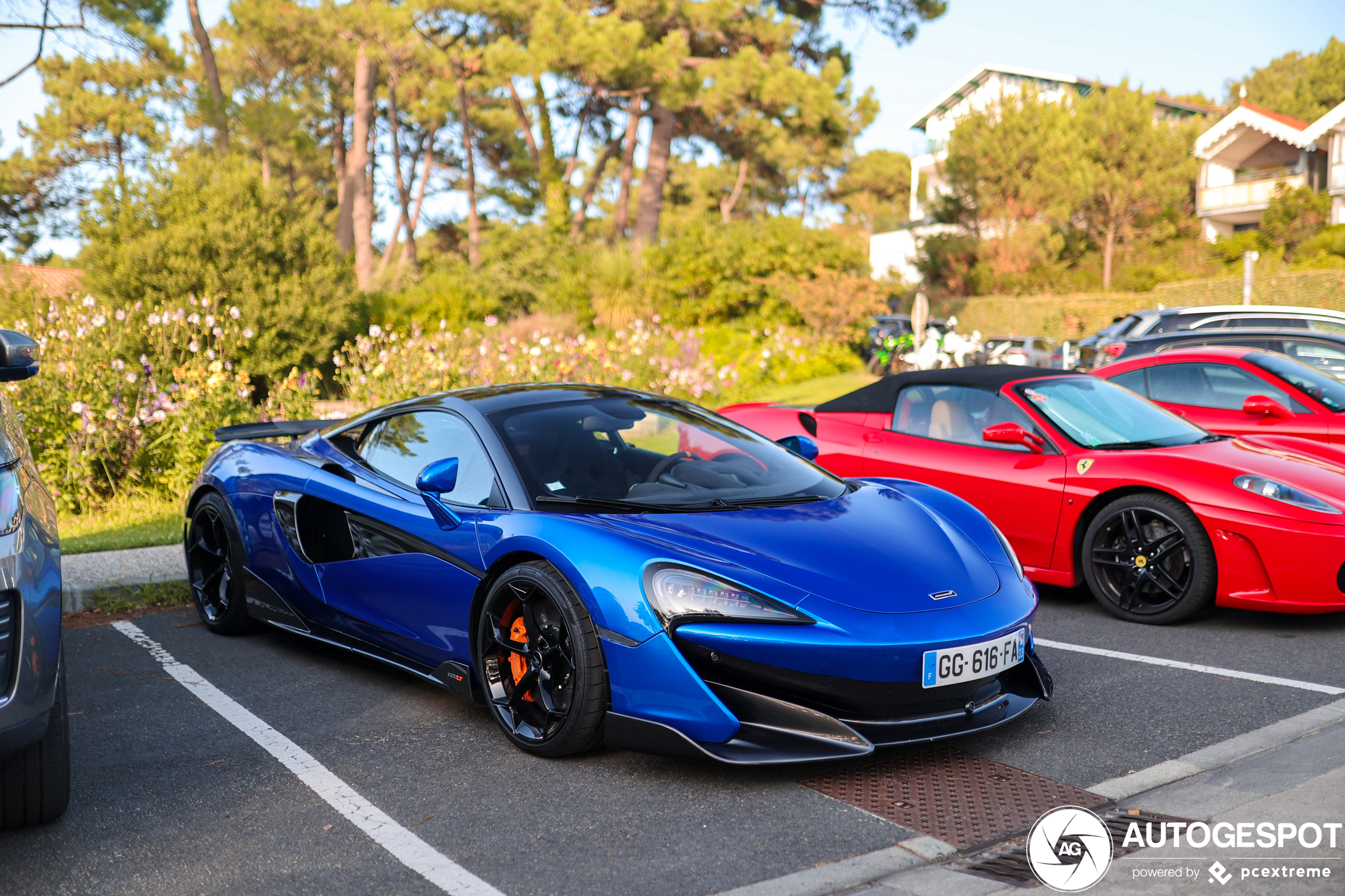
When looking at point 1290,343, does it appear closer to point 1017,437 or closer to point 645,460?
point 1017,437

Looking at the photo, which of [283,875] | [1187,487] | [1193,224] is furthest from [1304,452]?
[1193,224]

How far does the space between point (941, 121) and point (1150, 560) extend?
50.7 metres

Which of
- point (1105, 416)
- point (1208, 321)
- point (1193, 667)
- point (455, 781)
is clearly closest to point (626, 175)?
point (1208, 321)

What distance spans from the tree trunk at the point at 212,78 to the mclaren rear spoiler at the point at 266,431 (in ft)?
82.5

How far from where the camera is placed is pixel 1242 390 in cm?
763

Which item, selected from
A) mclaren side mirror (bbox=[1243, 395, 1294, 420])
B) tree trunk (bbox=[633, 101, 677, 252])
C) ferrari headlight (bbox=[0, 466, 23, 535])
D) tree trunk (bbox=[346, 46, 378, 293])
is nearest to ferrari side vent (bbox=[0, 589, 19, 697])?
ferrari headlight (bbox=[0, 466, 23, 535])

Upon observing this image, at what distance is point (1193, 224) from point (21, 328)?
135ft

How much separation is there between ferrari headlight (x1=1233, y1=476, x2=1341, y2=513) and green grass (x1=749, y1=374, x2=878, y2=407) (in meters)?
12.4

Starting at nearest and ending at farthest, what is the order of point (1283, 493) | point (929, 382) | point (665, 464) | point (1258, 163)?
1. point (665, 464)
2. point (1283, 493)
3. point (929, 382)
4. point (1258, 163)

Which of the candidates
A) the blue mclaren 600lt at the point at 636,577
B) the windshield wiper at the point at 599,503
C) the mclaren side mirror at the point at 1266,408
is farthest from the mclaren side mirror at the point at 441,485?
the mclaren side mirror at the point at 1266,408

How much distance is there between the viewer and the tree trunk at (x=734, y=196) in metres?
53.5

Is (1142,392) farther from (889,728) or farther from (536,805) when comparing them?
(536,805)

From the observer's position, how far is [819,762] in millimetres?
3586

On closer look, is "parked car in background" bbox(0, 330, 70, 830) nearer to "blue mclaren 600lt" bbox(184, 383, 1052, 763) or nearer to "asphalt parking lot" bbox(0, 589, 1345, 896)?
"asphalt parking lot" bbox(0, 589, 1345, 896)
